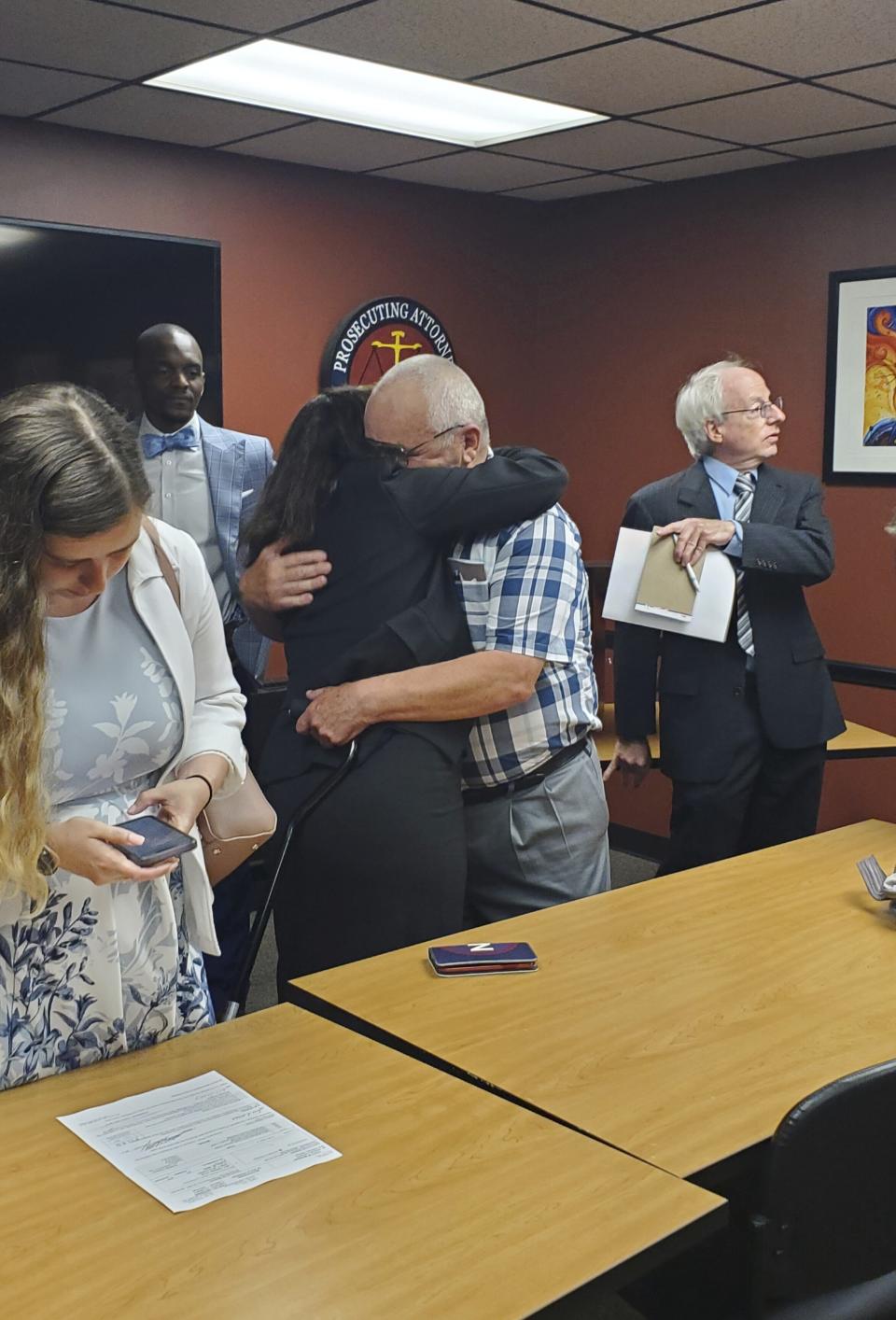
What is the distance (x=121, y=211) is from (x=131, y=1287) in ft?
12.8

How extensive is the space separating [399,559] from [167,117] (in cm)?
248

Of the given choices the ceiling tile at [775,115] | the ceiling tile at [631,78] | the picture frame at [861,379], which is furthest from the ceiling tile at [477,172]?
the picture frame at [861,379]

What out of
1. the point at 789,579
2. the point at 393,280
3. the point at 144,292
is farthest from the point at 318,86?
the point at 789,579

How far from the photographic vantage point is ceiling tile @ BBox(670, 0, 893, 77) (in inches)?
121

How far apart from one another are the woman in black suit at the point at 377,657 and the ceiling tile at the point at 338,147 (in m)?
2.27

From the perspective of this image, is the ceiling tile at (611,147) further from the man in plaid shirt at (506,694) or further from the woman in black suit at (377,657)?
the woman in black suit at (377,657)

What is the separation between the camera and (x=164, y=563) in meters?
1.86

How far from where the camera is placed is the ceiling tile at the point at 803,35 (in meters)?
3.08

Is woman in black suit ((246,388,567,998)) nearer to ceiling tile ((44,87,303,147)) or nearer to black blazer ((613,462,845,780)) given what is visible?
black blazer ((613,462,845,780))

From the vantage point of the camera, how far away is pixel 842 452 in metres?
4.89

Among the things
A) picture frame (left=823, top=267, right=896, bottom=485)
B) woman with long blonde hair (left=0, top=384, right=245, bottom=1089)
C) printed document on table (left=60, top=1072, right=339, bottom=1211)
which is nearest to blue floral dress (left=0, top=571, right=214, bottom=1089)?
woman with long blonde hair (left=0, top=384, right=245, bottom=1089)

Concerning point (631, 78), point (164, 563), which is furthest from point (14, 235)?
point (164, 563)

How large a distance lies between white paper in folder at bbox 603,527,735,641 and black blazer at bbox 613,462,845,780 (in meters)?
0.08

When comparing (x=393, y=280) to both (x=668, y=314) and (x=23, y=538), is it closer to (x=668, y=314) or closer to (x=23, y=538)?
(x=668, y=314)
